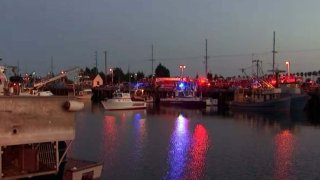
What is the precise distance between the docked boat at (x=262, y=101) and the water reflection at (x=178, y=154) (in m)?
54.6

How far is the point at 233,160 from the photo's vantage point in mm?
37844

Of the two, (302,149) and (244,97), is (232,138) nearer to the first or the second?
(302,149)

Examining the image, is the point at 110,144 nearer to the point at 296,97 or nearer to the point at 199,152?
the point at 199,152

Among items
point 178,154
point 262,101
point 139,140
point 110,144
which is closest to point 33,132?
point 178,154

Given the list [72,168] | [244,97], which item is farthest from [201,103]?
[72,168]

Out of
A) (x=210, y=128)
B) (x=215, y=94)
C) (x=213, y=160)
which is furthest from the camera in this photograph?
(x=215, y=94)

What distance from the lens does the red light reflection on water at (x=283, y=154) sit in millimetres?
33219

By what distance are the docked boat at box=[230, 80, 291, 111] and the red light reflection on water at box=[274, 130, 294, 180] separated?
4960cm

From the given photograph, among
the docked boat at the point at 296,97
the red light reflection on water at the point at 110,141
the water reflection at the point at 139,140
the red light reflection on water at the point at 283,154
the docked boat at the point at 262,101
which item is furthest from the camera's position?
the docked boat at the point at 296,97

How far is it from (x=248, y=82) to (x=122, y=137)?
10845 cm

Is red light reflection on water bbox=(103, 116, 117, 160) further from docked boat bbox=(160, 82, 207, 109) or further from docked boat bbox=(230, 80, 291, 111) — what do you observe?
docked boat bbox=(160, 82, 207, 109)

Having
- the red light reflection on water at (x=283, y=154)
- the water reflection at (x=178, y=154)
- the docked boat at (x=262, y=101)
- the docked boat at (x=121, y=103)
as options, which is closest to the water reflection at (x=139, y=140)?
the water reflection at (x=178, y=154)

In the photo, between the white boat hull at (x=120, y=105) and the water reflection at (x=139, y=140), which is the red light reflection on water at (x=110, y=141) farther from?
the white boat hull at (x=120, y=105)

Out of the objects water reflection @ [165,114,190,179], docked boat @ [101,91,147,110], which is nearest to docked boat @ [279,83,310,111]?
docked boat @ [101,91,147,110]
